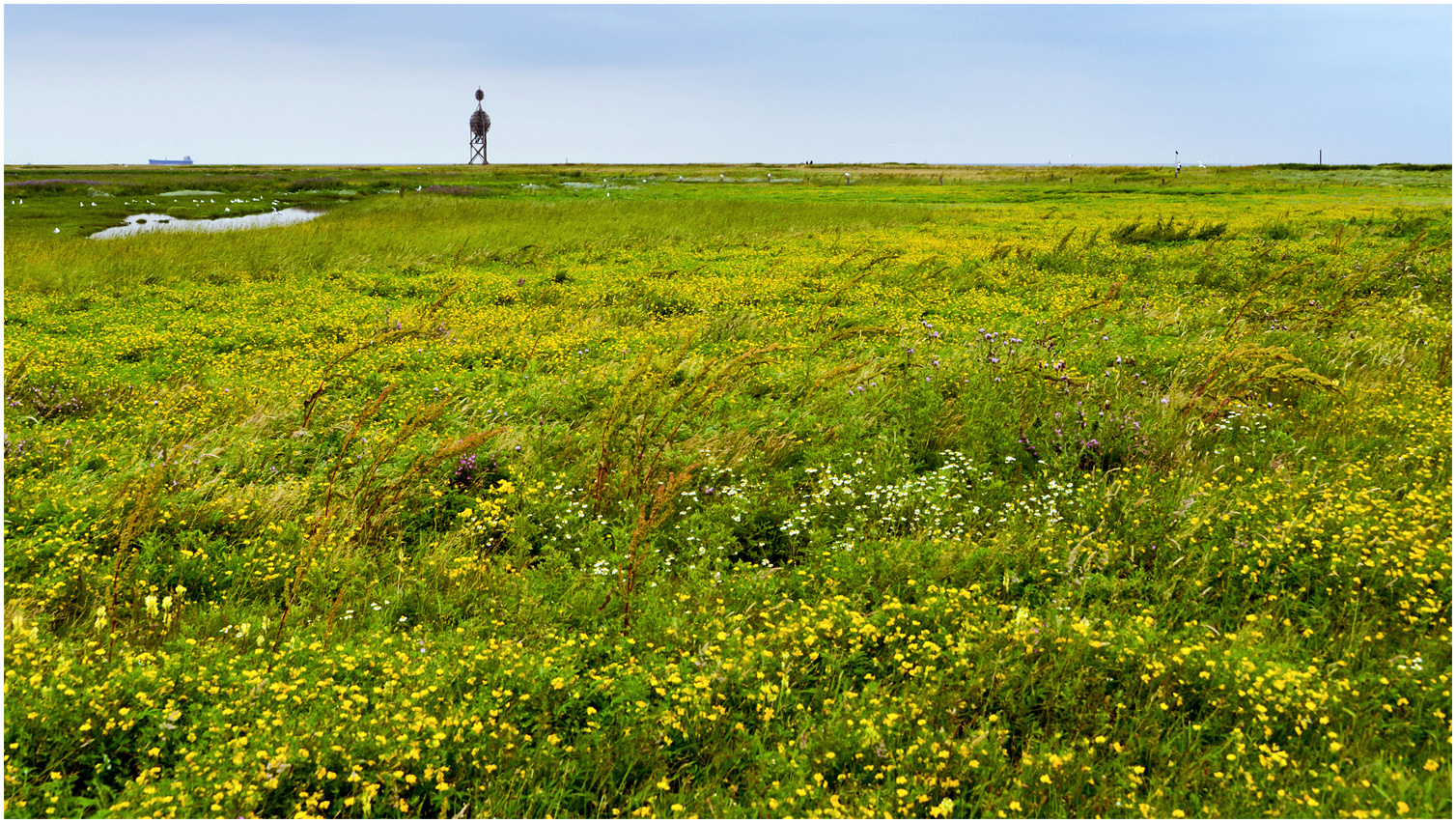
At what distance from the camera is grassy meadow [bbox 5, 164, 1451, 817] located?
10.4 feet

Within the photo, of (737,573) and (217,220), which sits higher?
(217,220)

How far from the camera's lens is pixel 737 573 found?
188 inches

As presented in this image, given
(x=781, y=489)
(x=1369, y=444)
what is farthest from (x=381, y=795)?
(x=1369, y=444)

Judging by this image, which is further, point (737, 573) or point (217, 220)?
point (217, 220)

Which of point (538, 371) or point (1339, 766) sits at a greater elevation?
point (538, 371)

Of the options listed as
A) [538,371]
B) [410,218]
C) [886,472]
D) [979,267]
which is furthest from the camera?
[410,218]

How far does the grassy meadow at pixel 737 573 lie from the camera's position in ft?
10.4

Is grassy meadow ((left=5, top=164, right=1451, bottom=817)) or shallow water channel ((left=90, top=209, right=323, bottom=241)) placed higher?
shallow water channel ((left=90, top=209, right=323, bottom=241))

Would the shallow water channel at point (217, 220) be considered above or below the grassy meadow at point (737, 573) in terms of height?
above

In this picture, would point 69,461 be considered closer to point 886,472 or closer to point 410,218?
point 886,472

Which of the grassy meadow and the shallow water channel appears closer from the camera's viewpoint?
the grassy meadow

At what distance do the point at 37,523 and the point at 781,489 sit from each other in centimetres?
515

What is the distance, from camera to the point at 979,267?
1598 centimetres

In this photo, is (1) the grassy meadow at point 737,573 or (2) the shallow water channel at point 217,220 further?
(2) the shallow water channel at point 217,220
